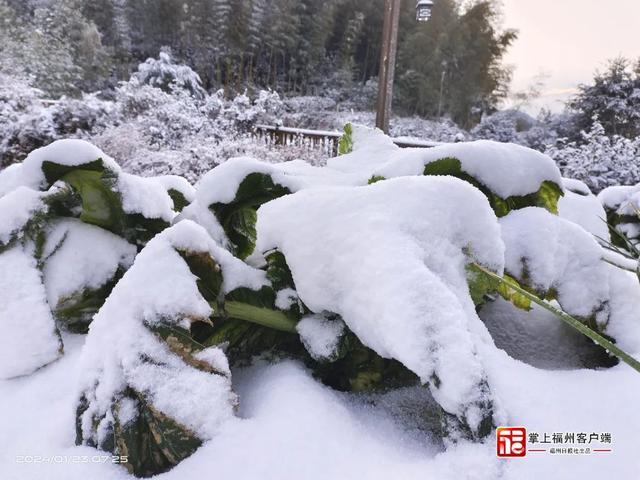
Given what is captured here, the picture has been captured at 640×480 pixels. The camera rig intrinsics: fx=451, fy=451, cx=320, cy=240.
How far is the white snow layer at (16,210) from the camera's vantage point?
30.4 inches

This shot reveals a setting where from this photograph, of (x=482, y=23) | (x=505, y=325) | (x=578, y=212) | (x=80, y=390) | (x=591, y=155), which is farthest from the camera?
(x=482, y=23)

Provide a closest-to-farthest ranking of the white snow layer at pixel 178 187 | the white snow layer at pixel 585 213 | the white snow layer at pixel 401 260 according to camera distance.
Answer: the white snow layer at pixel 401 260
the white snow layer at pixel 585 213
the white snow layer at pixel 178 187

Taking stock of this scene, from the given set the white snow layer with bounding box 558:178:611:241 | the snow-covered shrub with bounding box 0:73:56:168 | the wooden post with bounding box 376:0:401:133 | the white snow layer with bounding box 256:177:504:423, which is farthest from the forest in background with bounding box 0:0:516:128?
the white snow layer with bounding box 256:177:504:423

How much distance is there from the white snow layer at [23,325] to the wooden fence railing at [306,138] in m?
5.32

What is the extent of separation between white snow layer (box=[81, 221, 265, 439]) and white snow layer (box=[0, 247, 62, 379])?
192mm

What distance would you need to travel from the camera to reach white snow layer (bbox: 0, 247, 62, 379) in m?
0.72

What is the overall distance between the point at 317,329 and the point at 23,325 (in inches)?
18.9

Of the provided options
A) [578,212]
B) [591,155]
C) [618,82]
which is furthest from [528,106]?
[578,212]

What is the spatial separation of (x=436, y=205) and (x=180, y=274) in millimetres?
355

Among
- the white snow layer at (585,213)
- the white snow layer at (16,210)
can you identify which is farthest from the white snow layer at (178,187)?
the white snow layer at (585,213)

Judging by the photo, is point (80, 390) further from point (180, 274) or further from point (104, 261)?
point (104, 261)

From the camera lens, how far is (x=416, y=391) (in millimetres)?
671

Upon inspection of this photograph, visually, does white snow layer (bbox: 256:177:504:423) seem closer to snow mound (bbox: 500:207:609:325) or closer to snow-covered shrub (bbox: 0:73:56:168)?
snow mound (bbox: 500:207:609:325)

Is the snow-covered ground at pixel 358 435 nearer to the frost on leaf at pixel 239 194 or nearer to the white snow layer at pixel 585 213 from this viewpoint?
the frost on leaf at pixel 239 194
